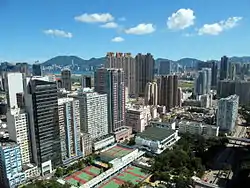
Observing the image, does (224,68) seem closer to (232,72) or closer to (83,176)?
(232,72)

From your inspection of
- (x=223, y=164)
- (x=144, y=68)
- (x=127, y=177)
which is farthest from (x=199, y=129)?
(x=144, y=68)

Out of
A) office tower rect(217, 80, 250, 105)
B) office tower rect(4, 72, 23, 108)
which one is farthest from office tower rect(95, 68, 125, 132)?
office tower rect(217, 80, 250, 105)

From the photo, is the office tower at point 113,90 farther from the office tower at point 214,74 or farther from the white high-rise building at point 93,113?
the office tower at point 214,74

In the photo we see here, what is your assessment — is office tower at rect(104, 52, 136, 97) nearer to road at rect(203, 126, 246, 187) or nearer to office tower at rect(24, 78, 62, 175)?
road at rect(203, 126, 246, 187)

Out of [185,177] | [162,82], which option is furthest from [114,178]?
[162,82]

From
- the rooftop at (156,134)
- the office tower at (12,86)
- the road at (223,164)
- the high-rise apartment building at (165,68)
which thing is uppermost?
the high-rise apartment building at (165,68)

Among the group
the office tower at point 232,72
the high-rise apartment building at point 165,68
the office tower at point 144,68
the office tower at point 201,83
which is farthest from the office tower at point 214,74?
the high-rise apartment building at point 165,68

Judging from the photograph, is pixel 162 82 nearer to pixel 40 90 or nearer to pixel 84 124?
pixel 84 124
